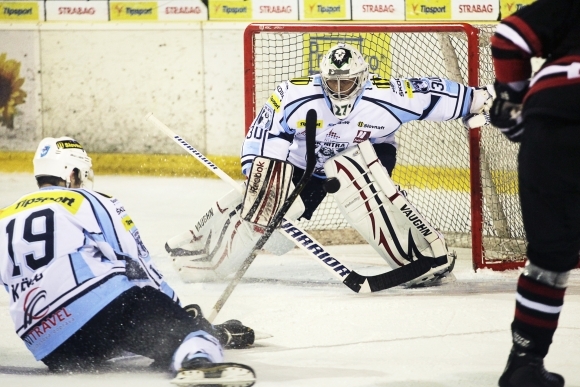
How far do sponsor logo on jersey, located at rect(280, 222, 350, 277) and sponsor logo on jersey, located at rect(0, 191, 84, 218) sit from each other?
4.45 feet

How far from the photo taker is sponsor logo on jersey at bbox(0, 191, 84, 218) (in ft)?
8.99

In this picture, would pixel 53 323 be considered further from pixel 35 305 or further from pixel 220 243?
pixel 220 243

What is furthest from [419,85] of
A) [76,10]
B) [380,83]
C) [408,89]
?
[76,10]

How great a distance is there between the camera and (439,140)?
230 inches

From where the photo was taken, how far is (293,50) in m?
5.79

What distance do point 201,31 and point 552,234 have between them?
4.60 metres

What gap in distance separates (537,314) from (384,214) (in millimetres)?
1711

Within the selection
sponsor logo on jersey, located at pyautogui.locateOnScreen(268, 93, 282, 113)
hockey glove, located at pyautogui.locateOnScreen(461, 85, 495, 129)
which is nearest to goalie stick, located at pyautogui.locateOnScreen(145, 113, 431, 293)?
sponsor logo on jersey, located at pyautogui.locateOnScreen(268, 93, 282, 113)

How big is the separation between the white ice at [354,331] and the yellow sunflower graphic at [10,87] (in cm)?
241

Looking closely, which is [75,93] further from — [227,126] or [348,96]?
[348,96]

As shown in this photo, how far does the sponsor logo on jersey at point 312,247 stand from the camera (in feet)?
13.0

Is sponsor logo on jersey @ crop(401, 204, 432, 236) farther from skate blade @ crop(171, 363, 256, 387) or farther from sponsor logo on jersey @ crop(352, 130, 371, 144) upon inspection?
skate blade @ crop(171, 363, 256, 387)

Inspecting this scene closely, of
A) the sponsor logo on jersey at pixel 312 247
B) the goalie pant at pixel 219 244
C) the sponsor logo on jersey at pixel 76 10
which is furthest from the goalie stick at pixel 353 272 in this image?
the sponsor logo on jersey at pixel 76 10

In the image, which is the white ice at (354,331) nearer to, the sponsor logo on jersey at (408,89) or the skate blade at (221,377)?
the skate blade at (221,377)
